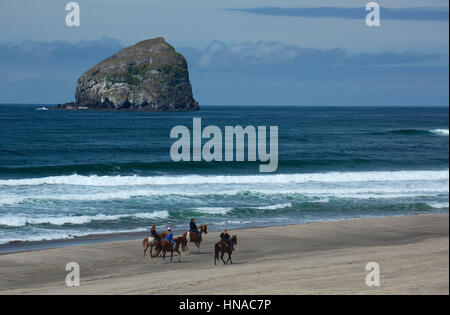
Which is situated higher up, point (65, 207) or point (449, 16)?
point (449, 16)

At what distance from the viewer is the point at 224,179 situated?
35562mm

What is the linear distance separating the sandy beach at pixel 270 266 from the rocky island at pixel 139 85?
415 ft

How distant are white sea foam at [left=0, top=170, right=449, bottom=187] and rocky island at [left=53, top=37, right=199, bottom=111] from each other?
110394mm

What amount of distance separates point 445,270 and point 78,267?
978 cm

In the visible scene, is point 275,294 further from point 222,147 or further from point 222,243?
point 222,147

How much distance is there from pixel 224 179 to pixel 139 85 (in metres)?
115

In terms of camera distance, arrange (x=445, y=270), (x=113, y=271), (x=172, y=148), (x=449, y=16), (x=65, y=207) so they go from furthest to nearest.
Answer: (x=172, y=148)
(x=65, y=207)
(x=113, y=271)
(x=445, y=270)
(x=449, y=16)

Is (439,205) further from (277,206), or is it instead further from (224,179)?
(224,179)

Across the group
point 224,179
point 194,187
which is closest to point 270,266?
point 194,187

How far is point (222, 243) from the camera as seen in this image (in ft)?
54.1

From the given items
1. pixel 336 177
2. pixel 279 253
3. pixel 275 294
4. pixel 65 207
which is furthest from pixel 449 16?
pixel 336 177

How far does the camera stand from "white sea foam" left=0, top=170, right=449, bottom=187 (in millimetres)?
33562

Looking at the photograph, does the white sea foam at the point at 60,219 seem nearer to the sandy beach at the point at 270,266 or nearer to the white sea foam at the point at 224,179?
the sandy beach at the point at 270,266

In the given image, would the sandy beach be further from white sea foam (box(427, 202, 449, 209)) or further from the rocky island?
the rocky island
